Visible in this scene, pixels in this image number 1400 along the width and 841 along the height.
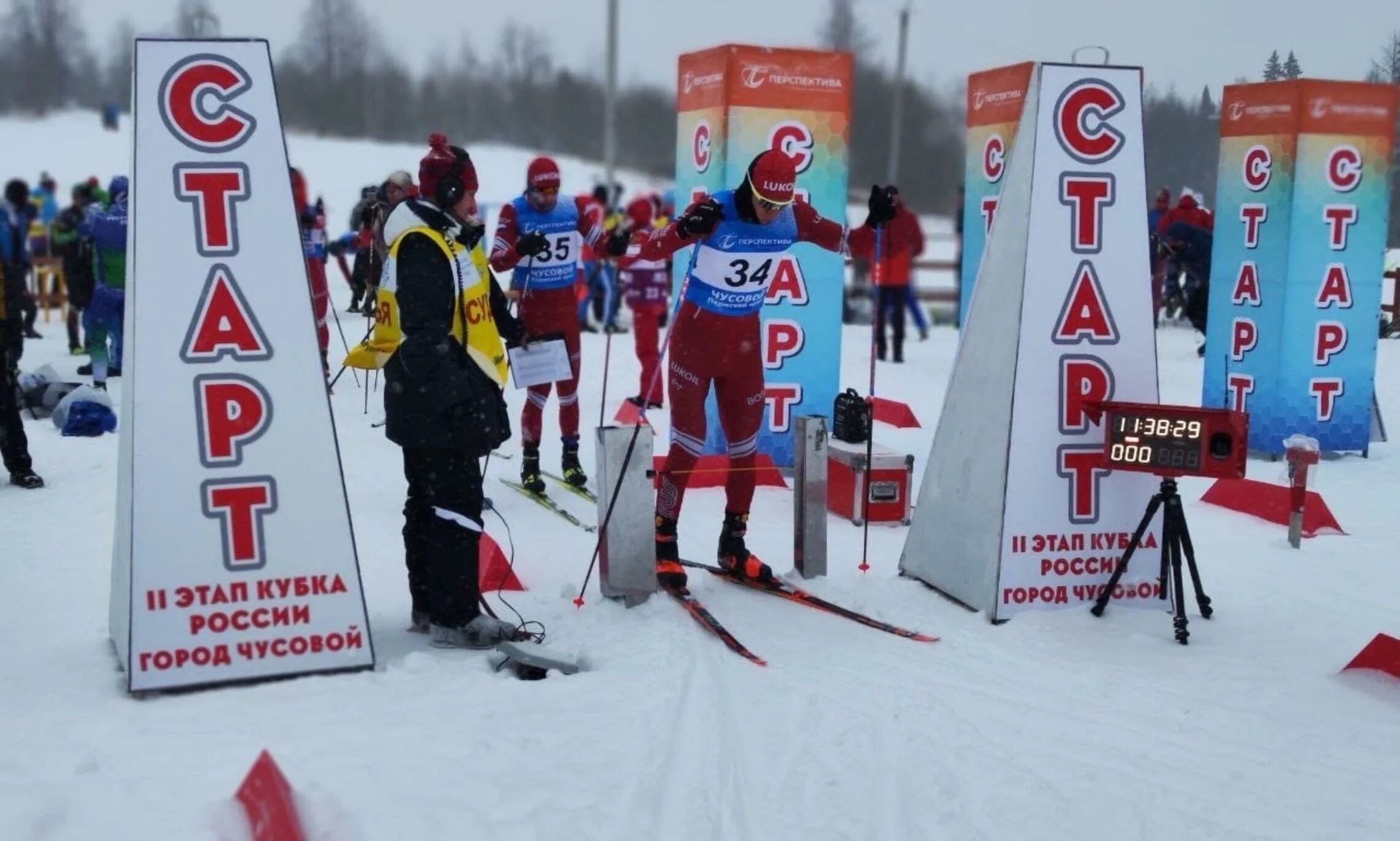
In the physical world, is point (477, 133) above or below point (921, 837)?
above

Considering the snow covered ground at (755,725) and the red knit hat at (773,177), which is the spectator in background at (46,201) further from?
the red knit hat at (773,177)

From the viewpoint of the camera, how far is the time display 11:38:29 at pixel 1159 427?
5.62m

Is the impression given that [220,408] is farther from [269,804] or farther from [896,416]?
[896,416]

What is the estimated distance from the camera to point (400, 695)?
4.67 metres

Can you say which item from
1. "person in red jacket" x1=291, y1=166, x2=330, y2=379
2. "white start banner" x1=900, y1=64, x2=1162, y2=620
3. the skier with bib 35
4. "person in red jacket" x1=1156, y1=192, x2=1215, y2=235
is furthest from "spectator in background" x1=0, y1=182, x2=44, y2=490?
"person in red jacket" x1=1156, y1=192, x2=1215, y2=235

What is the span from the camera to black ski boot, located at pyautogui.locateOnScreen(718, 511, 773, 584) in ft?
21.4

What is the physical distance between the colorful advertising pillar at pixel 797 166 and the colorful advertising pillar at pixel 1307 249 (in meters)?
3.48

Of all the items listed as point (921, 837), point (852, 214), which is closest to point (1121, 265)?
point (921, 837)

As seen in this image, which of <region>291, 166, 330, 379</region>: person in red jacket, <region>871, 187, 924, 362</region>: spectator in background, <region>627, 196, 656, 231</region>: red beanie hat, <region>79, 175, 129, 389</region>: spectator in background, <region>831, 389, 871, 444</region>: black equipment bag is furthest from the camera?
<region>871, 187, 924, 362</region>: spectator in background

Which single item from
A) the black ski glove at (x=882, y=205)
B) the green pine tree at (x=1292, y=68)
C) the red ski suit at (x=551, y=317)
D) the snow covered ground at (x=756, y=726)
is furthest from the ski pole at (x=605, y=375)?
the green pine tree at (x=1292, y=68)

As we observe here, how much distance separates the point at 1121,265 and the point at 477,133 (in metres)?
40.5

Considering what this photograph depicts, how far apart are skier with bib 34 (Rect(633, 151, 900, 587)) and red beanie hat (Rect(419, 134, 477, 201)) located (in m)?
1.25

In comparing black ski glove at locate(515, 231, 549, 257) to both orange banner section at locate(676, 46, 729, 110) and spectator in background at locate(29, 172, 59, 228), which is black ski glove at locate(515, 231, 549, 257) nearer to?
orange banner section at locate(676, 46, 729, 110)

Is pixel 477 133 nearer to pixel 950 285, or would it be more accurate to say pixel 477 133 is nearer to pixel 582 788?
pixel 950 285
